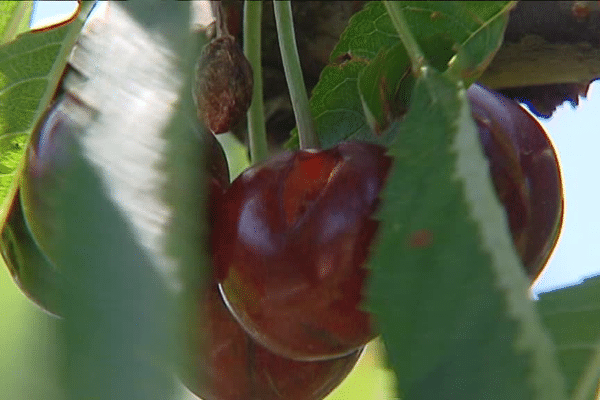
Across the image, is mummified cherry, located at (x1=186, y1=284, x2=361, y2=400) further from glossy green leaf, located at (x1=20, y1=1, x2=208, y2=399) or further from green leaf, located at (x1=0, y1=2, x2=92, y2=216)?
glossy green leaf, located at (x1=20, y1=1, x2=208, y2=399)

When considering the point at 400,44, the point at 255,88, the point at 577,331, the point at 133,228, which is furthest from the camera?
the point at 255,88

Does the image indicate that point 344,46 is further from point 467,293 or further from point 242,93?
point 467,293

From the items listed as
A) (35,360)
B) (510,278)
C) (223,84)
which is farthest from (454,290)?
(223,84)

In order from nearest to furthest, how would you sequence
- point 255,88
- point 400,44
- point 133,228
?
point 133,228, point 400,44, point 255,88

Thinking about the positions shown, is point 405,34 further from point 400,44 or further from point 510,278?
point 510,278

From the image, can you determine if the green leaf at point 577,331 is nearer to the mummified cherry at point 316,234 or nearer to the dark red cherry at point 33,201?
the mummified cherry at point 316,234

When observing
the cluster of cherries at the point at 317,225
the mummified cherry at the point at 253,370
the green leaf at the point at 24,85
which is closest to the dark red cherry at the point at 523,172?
the cluster of cherries at the point at 317,225

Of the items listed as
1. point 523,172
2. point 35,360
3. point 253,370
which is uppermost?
point 35,360
